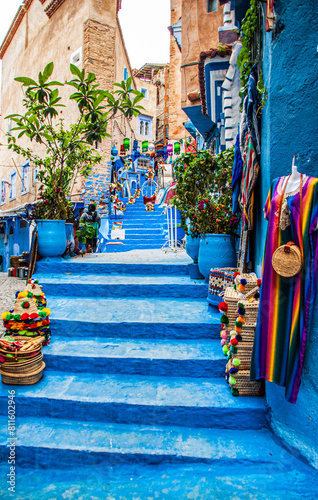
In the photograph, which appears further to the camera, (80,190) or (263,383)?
(80,190)

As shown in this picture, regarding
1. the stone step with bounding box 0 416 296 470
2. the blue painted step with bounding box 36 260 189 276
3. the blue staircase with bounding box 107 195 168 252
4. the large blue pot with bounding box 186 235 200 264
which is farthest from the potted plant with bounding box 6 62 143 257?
the blue staircase with bounding box 107 195 168 252

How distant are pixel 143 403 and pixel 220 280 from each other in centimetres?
174

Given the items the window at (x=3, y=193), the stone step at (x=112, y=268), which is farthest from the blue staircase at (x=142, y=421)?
the window at (x=3, y=193)

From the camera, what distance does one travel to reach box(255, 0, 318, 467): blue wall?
227cm

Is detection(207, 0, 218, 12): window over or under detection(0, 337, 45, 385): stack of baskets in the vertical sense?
over

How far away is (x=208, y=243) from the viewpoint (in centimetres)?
438

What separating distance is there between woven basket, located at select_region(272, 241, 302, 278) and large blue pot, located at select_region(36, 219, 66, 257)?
3.89 metres

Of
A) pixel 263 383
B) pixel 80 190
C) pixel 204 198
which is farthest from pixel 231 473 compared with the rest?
pixel 80 190

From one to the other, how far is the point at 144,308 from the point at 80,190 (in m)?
12.5

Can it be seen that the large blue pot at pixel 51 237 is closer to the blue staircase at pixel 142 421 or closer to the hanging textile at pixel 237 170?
the blue staircase at pixel 142 421

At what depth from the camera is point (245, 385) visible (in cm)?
279

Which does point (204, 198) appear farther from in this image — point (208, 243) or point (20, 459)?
point (20, 459)

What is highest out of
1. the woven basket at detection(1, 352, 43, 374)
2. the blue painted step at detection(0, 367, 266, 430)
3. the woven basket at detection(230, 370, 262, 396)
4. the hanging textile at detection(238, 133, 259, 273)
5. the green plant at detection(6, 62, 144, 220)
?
the green plant at detection(6, 62, 144, 220)

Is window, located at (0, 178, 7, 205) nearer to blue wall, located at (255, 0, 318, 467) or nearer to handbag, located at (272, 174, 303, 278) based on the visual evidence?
Answer: blue wall, located at (255, 0, 318, 467)
